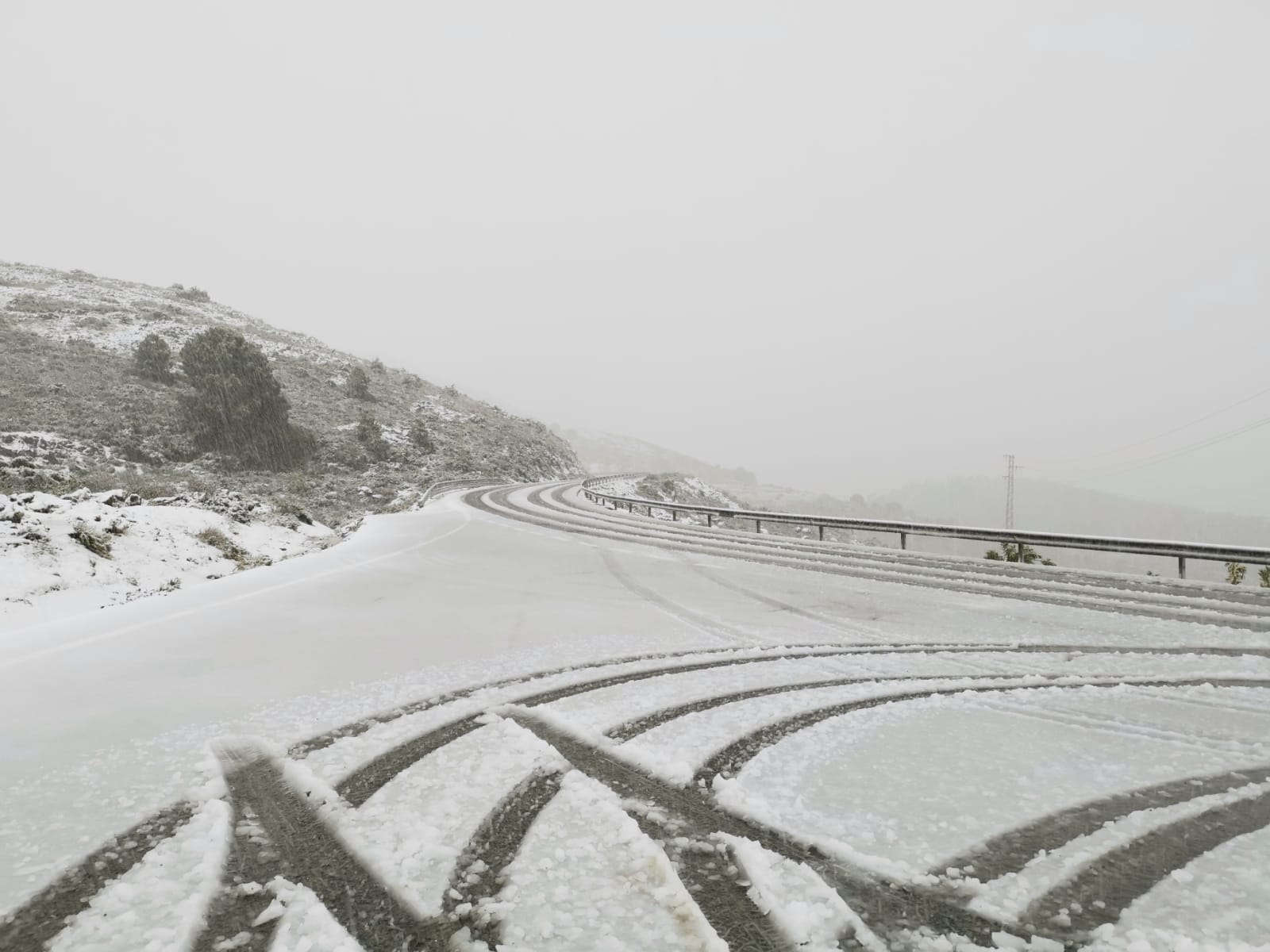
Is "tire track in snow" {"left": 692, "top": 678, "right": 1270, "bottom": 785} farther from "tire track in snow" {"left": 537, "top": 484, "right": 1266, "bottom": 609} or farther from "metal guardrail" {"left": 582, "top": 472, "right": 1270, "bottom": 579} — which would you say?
"metal guardrail" {"left": 582, "top": 472, "right": 1270, "bottom": 579}

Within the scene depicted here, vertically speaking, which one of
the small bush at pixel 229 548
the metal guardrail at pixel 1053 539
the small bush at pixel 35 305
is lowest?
the small bush at pixel 229 548

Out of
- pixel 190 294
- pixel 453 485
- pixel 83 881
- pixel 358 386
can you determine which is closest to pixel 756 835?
pixel 83 881

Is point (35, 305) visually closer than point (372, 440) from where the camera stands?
No

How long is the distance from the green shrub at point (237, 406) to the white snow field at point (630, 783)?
1137 inches

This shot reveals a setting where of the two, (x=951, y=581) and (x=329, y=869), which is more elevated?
(x=951, y=581)

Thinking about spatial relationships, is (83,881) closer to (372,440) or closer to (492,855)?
(492,855)

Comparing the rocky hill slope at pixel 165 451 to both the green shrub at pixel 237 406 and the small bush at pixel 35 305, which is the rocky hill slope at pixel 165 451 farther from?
the green shrub at pixel 237 406

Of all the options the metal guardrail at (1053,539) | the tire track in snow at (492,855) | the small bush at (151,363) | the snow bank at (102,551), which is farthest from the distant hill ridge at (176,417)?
the tire track in snow at (492,855)

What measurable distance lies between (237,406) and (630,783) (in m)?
35.9

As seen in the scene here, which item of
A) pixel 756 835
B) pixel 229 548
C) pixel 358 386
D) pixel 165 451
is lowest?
pixel 229 548

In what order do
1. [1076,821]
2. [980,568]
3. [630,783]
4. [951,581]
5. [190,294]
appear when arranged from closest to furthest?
[1076,821]
[630,783]
[951,581]
[980,568]
[190,294]

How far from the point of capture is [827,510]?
76.7 meters

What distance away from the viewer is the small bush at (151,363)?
35938mm

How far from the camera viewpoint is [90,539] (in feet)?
26.2
